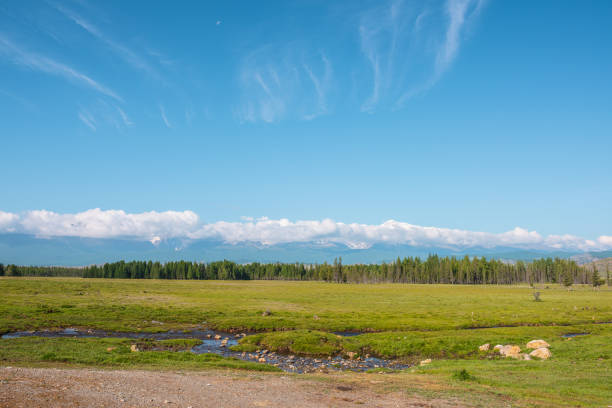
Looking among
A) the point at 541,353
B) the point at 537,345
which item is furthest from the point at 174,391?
the point at 537,345

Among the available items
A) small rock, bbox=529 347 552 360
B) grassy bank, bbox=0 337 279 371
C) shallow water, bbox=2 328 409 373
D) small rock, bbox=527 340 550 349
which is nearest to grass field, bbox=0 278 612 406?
grassy bank, bbox=0 337 279 371

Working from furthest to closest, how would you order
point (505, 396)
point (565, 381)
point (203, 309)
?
point (203, 309) < point (565, 381) < point (505, 396)

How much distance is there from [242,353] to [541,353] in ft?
76.1

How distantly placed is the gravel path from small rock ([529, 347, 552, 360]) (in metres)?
16.6

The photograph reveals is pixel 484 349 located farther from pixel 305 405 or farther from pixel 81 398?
pixel 81 398

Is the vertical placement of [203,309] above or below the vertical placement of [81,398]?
below

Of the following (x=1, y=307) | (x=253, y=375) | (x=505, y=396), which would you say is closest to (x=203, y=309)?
(x=1, y=307)

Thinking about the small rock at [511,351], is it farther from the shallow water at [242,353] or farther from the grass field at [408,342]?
the shallow water at [242,353]

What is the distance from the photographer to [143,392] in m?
15.3

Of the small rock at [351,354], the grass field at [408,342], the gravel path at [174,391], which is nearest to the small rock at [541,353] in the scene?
the grass field at [408,342]

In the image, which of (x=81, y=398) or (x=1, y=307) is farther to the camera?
(x=1, y=307)

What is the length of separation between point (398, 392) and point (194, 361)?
14.2 meters

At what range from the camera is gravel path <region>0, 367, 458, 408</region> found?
44.8ft

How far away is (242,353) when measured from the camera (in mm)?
31766
